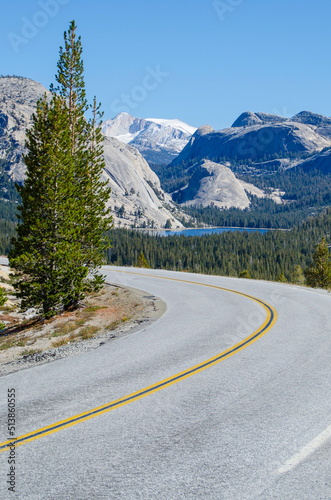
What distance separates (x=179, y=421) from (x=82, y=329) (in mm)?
9871

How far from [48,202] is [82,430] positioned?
13888mm

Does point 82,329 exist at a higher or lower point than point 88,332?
lower

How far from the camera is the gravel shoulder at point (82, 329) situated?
35.4 ft

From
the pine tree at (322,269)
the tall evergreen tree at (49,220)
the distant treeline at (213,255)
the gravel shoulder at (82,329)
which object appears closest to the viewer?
the gravel shoulder at (82,329)

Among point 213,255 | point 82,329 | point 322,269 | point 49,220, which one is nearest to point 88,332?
point 82,329

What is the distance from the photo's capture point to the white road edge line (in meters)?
4.87

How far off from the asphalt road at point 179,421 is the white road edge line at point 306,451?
0.02m

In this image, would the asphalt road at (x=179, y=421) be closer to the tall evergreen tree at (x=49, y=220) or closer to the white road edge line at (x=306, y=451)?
the white road edge line at (x=306, y=451)

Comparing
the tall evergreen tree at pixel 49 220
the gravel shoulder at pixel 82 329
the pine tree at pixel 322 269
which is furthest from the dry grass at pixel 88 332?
the pine tree at pixel 322 269

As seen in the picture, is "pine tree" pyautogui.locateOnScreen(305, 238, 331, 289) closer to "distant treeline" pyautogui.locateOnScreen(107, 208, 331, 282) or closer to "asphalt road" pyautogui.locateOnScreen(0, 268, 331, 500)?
"asphalt road" pyautogui.locateOnScreen(0, 268, 331, 500)

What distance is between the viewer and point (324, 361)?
8.91 meters

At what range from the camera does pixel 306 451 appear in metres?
5.23

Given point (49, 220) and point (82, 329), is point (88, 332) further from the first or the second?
point (49, 220)

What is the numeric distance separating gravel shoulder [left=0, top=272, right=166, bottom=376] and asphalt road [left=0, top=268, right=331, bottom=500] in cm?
100
